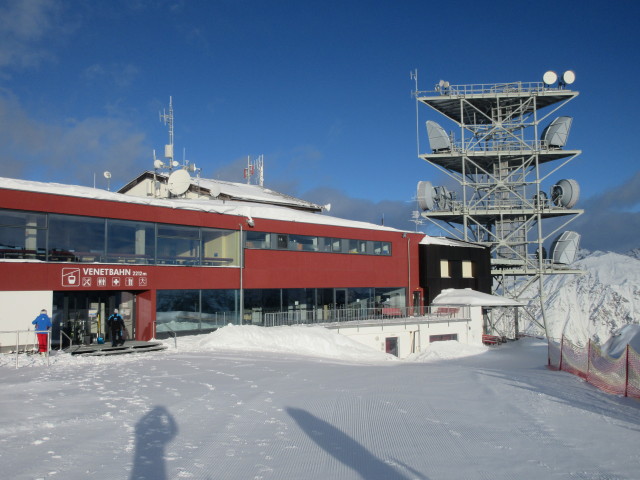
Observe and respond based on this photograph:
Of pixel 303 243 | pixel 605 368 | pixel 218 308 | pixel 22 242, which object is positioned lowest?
pixel 605 368

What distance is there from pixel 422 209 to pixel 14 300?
33.6m

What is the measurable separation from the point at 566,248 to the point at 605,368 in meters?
32.1

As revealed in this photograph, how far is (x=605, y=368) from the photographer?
15594mm

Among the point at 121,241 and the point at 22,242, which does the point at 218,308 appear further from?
the point at 22,242

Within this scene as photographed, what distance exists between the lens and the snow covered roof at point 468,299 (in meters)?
33.7

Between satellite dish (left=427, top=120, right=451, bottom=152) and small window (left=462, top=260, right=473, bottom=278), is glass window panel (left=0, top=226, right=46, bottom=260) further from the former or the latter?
satellite dish (left=427, top=120, right=451, bottom=152)

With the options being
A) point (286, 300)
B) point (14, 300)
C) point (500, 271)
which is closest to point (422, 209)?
point (500, 271)

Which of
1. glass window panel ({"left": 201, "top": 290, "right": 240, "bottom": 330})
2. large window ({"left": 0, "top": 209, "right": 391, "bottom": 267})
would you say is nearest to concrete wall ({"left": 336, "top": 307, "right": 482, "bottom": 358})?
large window ({"left": 0, "top": 209, "right": 391, "bottom": 267})

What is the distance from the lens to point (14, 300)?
60.4ft

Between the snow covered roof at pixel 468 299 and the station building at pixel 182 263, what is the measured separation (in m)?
0.72

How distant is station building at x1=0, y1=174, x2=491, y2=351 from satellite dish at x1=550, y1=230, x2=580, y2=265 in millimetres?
14831

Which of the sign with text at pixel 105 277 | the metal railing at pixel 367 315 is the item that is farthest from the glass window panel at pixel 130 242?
the metal railing at pixel 367 315

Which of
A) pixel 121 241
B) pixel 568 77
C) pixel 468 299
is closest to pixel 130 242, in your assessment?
pixel 121 241

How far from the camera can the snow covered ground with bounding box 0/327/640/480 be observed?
7.02 meters
